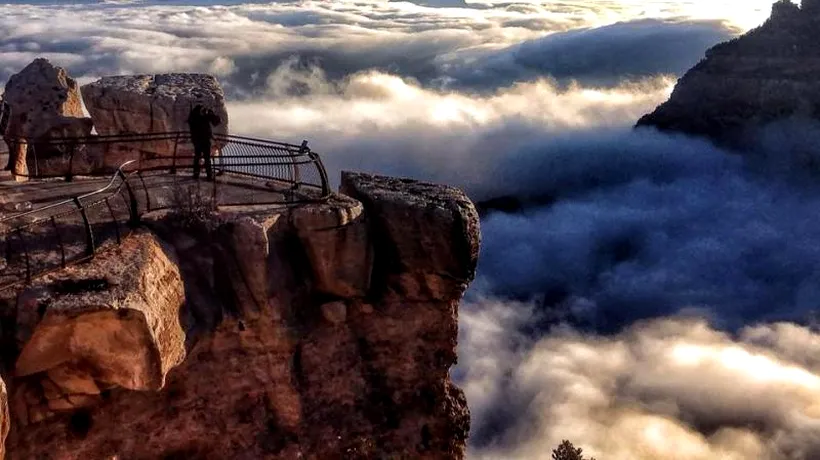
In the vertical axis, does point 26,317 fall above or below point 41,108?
below

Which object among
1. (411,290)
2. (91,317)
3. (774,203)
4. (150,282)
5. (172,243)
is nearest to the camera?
(91,317)

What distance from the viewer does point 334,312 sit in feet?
49.0

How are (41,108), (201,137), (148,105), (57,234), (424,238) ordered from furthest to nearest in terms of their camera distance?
1. (41,108)
2. (148,105)
3. (201,137)
4. (424,238)
5. (57,234)

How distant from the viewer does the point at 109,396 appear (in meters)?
12.9

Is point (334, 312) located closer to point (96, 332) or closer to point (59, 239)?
point (96, 332)

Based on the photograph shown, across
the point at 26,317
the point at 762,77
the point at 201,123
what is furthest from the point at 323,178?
the point at 762,77

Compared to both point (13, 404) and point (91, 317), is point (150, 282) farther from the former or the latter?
point (13, 404)

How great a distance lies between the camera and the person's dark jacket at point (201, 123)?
16.8 metres

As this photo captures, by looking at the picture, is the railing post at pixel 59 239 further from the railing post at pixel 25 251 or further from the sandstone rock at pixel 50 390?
the sandstone rock at pixel 50 390

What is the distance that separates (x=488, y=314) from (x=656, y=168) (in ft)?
245

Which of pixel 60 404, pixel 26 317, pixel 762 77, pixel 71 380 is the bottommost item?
pixel 762 77

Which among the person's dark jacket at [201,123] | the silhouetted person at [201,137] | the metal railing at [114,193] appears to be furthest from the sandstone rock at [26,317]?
the person's dark jacket at [201,123]

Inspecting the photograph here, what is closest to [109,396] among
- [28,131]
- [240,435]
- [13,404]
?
[13,404]

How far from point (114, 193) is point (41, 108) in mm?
8581
